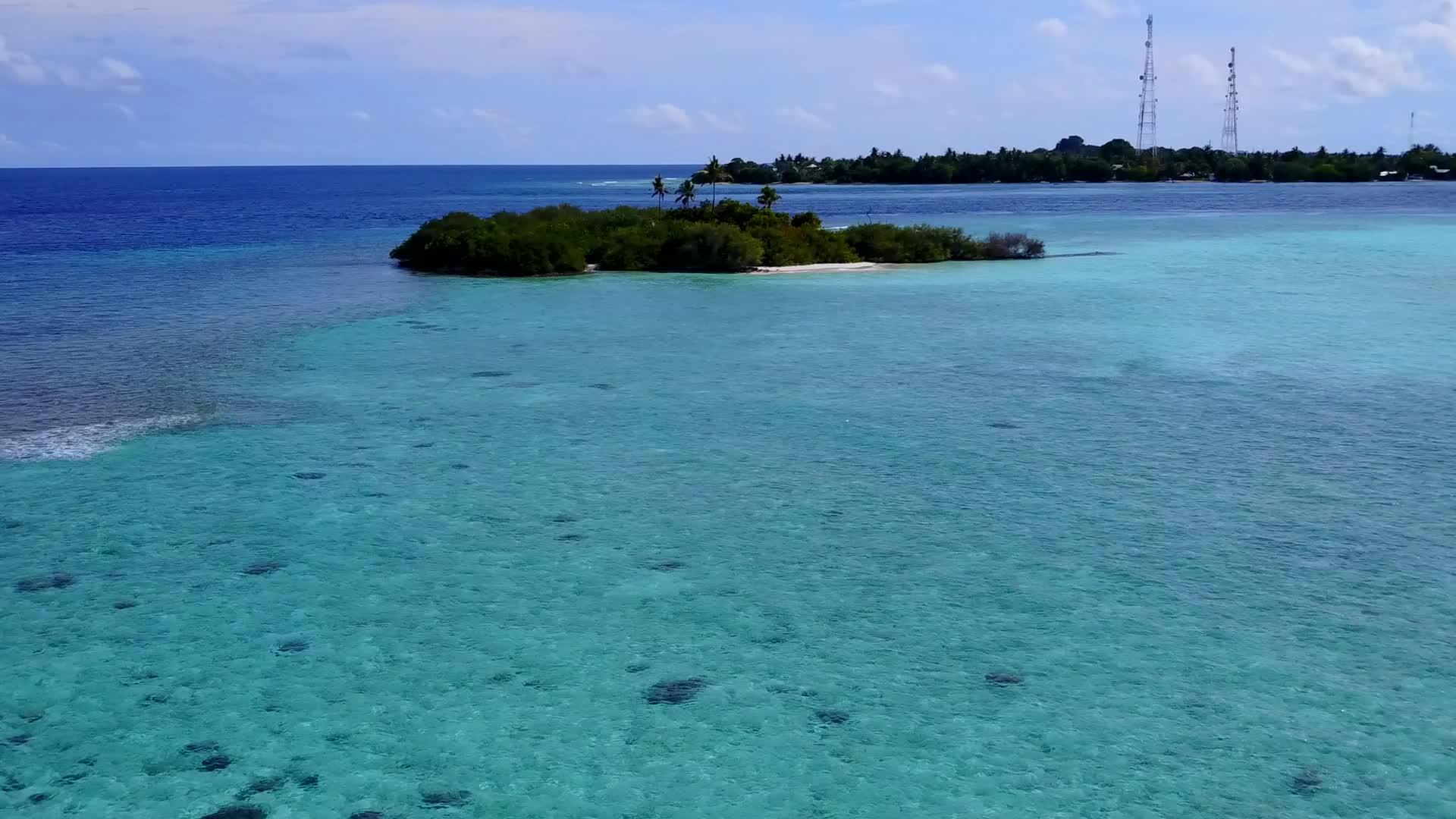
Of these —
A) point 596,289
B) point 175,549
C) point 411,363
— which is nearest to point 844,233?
point 596,289

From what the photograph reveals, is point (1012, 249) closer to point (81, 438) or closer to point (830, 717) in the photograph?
point (81, 438)

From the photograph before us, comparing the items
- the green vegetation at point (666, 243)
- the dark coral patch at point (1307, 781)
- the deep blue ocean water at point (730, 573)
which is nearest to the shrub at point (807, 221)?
the green vegetation at point (666, 243)

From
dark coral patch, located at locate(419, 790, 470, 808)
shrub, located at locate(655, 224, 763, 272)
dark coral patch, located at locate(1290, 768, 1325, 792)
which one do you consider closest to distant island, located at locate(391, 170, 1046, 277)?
shrub, located at locate(655, 224, 763, 272)

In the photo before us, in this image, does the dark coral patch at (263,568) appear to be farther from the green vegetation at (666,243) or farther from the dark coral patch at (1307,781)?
the green vegetation at (666,243)

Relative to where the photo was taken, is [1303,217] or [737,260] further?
[1303,217]

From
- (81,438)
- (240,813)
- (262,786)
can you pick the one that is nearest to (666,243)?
(81,438)

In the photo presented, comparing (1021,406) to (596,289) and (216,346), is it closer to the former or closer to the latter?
(216,346)

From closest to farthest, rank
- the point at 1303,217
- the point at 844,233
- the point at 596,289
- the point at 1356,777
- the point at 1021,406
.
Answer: the point at 1356,777, the point at 1021,406, the point at 596,289, the point at 844,233, the point at 1303,217
